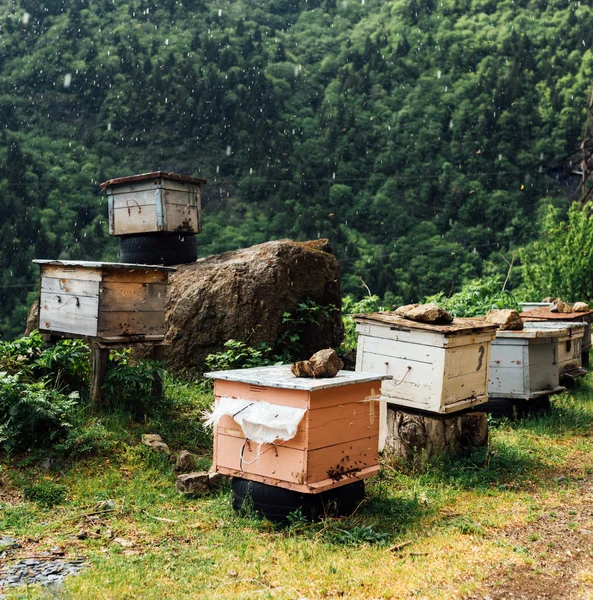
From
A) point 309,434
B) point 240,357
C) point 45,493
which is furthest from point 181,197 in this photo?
point 309,434

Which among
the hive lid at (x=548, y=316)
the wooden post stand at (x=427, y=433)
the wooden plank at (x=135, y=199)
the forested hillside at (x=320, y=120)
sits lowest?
the wooden post stand at (x=427, y=433)

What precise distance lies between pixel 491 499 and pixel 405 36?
48.3m

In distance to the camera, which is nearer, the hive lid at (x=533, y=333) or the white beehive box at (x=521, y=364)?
the hive lid at (x=533, y=333)

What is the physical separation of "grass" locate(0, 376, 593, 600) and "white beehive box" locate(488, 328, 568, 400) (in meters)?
0.97

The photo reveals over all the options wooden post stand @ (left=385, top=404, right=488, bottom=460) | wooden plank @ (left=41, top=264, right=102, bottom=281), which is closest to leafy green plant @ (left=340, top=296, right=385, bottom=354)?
wooden post stand @ (left=385, top=404, right=488, bottom=460)

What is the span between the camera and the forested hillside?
3706 centimetres

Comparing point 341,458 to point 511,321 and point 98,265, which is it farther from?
point 511,321

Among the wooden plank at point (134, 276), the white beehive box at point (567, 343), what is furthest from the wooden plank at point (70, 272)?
the white beehive box at point (567, 343)

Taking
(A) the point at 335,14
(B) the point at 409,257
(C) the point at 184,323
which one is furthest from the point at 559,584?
(A) the point at 335,14

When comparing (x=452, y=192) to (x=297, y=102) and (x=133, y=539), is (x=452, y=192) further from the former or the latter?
(x=133, y=539)

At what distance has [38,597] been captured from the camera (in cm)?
384

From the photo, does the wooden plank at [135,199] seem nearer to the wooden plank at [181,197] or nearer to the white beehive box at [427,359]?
the wooden plank at [181,197]

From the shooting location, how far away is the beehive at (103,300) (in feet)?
22.6

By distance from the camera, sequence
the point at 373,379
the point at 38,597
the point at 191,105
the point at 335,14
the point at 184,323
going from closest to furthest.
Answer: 1. the point at 38,597
2. the point at 373,379
3. the point at 184,323
4. the point at 191,105
5. the point at 335,14
